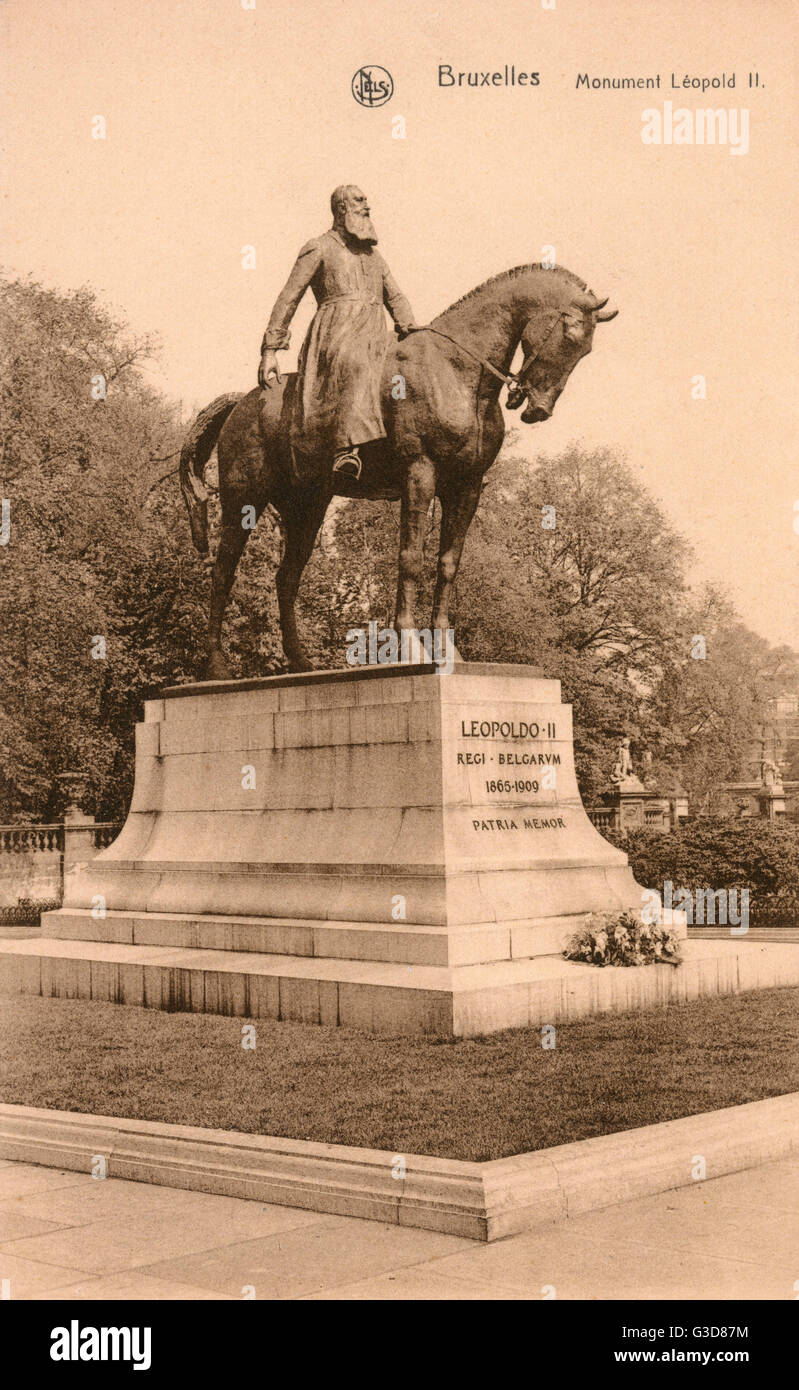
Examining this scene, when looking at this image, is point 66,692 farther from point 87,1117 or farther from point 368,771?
point 87,1117

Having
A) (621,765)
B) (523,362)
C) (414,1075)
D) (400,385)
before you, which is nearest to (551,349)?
(523,362)

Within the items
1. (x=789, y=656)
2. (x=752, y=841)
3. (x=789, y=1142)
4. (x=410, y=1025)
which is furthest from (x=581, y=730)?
(x=789, y=1142)

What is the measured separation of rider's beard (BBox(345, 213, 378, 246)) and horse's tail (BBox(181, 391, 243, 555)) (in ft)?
7.06

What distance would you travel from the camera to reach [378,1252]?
6.39 metres

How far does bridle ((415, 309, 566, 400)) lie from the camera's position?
1336 centimetres

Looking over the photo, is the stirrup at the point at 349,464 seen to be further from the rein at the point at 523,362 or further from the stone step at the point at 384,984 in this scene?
the stone step at the point at 384,984

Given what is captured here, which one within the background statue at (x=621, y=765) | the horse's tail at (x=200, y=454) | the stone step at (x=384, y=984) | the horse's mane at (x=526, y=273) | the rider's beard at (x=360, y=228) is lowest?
the stone step at (x=384, y=984)

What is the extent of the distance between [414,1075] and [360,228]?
8151 mm

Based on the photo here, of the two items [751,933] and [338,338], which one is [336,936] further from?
[751,933]

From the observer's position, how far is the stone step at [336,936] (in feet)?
39.4

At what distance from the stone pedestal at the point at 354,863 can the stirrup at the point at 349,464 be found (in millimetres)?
1801

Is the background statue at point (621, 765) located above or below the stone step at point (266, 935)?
above

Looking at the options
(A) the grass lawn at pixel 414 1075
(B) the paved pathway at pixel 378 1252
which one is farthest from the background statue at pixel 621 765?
(B) the paved pathway at pixel 378 1252

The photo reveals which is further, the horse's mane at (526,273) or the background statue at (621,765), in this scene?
the background statue at (621,765)
